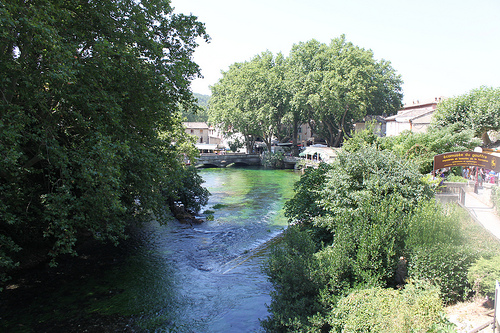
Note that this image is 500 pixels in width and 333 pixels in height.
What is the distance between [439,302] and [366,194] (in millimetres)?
4067

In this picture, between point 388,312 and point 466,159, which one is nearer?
point 388,312

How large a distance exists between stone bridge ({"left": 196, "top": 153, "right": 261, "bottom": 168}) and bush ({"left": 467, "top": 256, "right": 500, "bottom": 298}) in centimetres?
4917

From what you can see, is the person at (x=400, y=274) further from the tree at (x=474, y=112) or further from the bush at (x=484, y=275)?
the tree at (x=474, y=112)

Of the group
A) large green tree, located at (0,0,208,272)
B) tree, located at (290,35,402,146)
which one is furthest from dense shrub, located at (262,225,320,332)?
tree, located at (290,35,402,146)

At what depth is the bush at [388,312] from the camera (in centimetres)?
678

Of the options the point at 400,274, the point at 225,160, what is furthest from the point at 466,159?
the point at 225,160

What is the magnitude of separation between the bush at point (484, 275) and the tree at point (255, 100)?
4642 centimetres

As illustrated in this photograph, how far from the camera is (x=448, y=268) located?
871cm

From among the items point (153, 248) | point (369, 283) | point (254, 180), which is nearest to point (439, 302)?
point (369, 283)

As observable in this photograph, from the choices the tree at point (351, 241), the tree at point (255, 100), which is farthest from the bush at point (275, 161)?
the tree at point (351, 241)

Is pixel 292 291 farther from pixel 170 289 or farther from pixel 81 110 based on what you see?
pixel 81 110

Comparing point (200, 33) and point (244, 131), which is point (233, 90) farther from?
point (200, 33)

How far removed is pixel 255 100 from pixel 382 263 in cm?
4879

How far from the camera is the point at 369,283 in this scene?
357 inches
